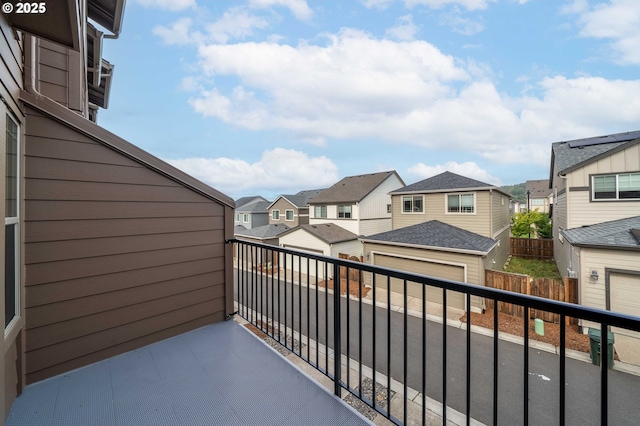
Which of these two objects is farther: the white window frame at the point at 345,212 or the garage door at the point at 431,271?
the white window frame at the point at 345,212

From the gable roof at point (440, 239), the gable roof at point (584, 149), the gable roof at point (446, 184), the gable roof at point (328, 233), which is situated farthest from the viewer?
the gable roof at point (328, 233)

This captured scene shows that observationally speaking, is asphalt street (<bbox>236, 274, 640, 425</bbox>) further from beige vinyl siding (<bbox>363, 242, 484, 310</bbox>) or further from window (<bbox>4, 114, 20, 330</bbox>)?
beige vinyl siding (<bbox>363, 242, 484, 310</bbox>)

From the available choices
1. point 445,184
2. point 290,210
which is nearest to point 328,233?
point 445,184

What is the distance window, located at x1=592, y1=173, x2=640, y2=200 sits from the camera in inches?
290

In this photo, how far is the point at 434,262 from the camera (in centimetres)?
840

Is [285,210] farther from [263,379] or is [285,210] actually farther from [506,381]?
[263,379]

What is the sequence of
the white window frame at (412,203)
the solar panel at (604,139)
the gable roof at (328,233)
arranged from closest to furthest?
1. the solar panel at (604,139)
2. the white window frame at (412,203)
3. the gable roof at (328,233)

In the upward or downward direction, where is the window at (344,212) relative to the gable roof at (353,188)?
downward

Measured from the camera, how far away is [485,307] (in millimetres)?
7676

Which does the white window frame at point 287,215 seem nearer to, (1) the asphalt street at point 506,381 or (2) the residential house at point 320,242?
(2) the residential house at point 320,242

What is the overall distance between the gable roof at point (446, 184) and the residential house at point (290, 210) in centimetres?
976

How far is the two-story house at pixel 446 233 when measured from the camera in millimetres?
7961

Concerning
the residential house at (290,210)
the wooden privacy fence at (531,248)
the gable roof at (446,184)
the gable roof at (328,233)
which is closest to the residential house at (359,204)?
the gable roof at (328,233)

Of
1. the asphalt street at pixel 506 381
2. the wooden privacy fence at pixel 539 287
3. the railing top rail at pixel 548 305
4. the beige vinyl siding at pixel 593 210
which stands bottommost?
the asphalt street at pixel 506 381
